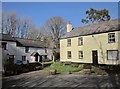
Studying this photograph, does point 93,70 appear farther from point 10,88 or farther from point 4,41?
point 4,41

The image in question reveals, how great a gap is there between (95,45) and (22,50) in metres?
19.9

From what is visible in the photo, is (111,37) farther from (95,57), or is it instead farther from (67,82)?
(67,82)

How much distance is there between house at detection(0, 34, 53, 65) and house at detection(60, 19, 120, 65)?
10.8m

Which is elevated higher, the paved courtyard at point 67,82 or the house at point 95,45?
the house at point 95,45

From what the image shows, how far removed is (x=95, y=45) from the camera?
99.8 ft

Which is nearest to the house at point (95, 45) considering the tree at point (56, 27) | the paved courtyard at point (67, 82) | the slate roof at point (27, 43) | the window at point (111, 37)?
the window at point (111, 37)

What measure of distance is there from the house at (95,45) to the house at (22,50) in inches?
426

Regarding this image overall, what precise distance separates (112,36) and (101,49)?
300 cm

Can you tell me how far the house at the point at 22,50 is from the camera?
37.6m

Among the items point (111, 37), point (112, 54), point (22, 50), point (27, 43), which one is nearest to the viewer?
point (112, 54)

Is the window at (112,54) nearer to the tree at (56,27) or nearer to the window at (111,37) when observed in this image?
the window at (111,37)

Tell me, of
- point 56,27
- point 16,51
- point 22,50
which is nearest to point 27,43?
point 22,50

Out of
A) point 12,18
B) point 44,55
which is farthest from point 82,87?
point 12,18

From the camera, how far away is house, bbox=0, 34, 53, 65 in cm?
3759
